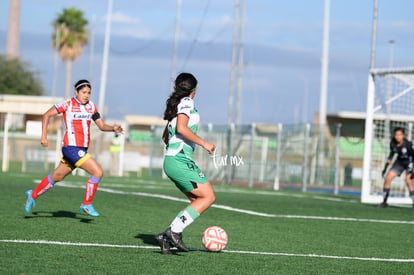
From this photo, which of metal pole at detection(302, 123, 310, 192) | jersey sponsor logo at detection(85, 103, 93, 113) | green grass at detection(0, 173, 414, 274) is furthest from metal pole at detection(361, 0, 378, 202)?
jersey sponsor logo at detection(85, 103, 93, 113)

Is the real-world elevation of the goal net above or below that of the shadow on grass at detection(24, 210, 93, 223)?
above

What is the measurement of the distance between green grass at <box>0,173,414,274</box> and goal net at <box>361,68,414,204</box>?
4.12 m

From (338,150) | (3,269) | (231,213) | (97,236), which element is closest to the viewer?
(3,269)

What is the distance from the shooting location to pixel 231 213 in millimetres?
18016

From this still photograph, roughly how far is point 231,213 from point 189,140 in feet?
25.5

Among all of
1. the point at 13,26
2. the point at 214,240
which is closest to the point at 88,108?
the point at 214,240

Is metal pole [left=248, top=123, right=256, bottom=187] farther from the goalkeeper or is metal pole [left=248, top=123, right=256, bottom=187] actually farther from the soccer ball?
the soccer ball

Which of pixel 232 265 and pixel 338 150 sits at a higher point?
pixel 338 150

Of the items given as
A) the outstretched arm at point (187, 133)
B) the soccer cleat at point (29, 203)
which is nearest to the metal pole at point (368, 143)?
the soccer cleat at point (29, 203)

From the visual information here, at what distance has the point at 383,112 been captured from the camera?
26.9m

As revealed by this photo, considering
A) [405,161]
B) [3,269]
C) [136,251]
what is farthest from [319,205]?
[3,269]

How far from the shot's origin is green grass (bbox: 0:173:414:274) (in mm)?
9672

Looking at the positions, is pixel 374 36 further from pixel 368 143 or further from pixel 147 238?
pixel 147 238

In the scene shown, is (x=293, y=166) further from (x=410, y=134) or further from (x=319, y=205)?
(x=319, y=205)
